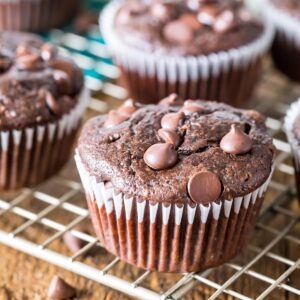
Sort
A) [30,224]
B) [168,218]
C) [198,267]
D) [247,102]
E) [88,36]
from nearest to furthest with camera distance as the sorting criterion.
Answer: [168,218]
[198,267]
[30,224]
[247,102]
[88,36]

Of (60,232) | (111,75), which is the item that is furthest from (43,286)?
(111,75)

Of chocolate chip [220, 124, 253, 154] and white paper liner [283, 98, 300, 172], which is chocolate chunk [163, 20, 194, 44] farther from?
chocolate chip [220, 124, 253, 154]

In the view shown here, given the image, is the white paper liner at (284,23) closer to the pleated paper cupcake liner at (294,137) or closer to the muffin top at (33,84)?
the pleated paper cupcake liner at (294,137)

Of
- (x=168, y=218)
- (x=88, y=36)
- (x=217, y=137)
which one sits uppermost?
(x=217, y=137)

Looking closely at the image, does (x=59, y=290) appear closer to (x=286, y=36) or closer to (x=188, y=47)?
(x=188, y=47)

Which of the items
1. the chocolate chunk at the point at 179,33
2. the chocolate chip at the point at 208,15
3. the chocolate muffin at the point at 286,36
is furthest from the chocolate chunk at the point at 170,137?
the chocolate muffin at the point at 286,36

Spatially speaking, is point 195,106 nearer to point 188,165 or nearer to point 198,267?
point 188,165
